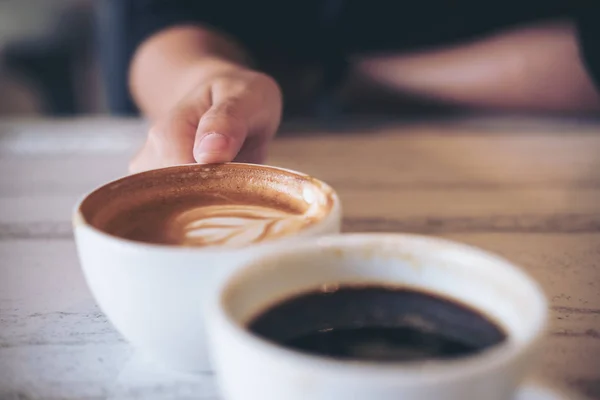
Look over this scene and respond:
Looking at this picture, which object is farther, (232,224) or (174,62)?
(174,62)

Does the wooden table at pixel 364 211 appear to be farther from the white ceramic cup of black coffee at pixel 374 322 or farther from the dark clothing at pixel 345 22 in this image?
the dark clothing at pixel 345 22

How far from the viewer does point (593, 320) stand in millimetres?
589

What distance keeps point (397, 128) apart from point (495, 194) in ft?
1.36

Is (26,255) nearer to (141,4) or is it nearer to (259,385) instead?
(259,385)

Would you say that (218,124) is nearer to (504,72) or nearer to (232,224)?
(232,224)

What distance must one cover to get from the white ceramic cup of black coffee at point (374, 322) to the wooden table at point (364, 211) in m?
0.14

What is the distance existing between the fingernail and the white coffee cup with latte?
2cm

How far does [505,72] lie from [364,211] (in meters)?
0.84

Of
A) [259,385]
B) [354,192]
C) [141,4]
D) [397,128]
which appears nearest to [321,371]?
[259,385]

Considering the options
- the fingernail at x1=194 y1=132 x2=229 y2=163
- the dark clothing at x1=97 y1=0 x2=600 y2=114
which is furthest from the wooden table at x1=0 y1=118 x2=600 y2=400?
the dark clothing at x1=97 y1=0 x2=600 y2=114

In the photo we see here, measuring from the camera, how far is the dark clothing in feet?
4.80

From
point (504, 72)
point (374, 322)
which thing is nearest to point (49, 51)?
point (504, 72)

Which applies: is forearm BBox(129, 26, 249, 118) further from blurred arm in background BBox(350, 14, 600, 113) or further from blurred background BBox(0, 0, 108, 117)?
blurred background BBox(0, 0, 108, 117)

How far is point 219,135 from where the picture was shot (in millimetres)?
687
